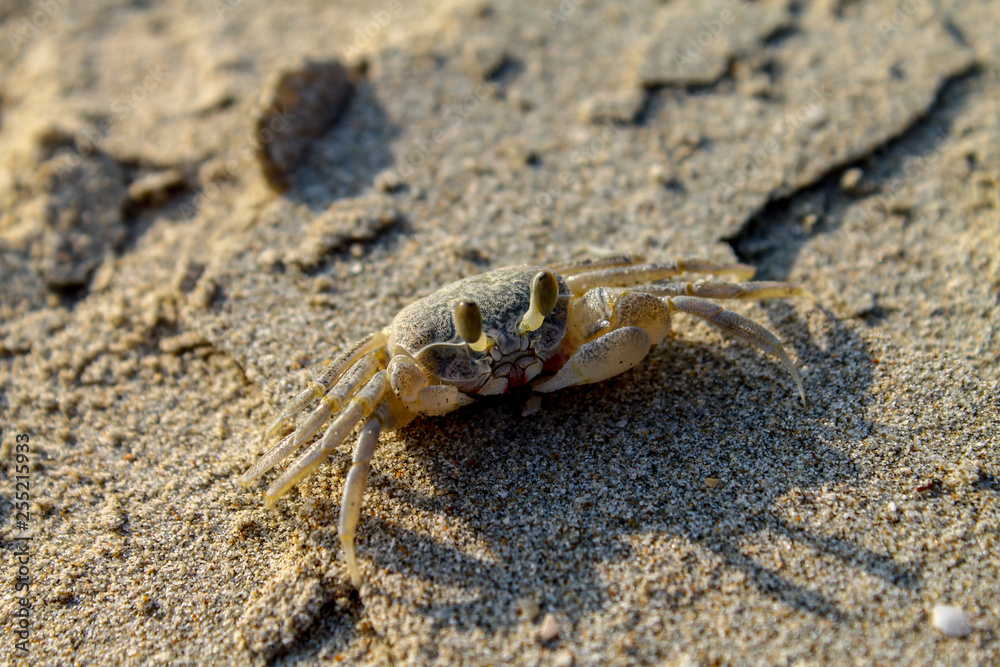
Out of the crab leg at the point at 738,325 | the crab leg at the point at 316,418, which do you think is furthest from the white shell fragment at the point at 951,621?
the crab leg at the point at 316,418

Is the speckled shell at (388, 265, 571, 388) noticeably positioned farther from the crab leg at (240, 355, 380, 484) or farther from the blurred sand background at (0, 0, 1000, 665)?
the blurred sand background at (0, 0, 1000, 665)

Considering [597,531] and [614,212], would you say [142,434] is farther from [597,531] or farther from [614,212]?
[614,212]

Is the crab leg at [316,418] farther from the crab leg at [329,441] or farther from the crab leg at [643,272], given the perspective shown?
the crab leg at [643,272]

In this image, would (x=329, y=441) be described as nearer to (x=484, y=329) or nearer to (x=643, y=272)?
(x=484, y=329)

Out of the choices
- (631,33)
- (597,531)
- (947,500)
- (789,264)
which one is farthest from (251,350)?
(631,33)

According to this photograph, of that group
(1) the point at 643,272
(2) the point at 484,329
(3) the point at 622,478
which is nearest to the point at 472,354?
(2) the point at 484,329

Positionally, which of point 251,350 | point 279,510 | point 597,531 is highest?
point 251,350
